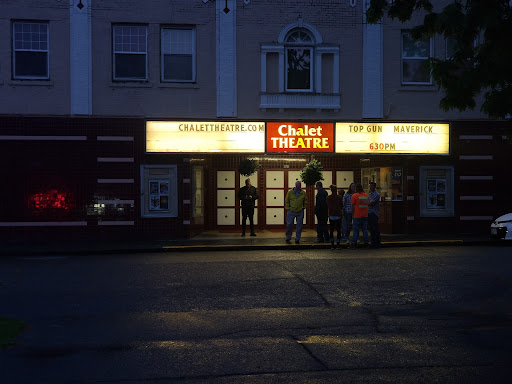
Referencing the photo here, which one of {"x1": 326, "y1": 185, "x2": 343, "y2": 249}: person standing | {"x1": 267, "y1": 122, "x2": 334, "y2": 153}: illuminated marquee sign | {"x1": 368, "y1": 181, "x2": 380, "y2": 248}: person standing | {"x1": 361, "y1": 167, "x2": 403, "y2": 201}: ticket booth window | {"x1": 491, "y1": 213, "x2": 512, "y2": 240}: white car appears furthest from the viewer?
{"x1": 361, "y1": 167, "x2": 403, "y2": 201}: ticket booth window

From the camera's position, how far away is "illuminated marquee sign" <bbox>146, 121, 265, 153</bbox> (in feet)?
64.6

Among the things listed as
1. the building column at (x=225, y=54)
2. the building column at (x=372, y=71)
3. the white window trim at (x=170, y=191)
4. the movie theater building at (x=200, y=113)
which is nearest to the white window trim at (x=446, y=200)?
the movie theater building at (x=200, y=113)

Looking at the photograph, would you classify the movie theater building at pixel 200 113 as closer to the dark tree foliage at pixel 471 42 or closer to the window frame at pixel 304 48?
the window frame at pixel 304 48

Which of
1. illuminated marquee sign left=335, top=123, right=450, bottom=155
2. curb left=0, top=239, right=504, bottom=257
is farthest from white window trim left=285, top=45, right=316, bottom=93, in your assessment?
curb left=0, top=239, right=504, bottom=257

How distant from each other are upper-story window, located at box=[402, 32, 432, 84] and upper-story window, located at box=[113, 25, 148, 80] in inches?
329

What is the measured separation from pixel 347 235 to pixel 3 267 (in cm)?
900

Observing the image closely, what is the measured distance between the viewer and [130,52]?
64.8 ft

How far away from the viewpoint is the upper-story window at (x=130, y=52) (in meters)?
19.8

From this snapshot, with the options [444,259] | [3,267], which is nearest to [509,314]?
[444,259]

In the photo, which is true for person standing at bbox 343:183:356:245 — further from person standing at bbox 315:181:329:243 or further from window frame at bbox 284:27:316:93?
window frame at bbox 284:27:316:93

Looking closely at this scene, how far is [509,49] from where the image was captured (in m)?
9.04

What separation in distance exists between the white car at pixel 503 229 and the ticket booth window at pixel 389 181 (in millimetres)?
3854

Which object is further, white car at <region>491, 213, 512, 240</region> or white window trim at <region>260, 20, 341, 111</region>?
white window trim at <region>260, 20, 341, 111</region>

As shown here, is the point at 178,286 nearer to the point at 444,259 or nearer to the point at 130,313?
the point at 130,313
